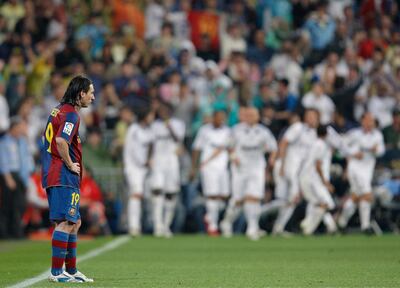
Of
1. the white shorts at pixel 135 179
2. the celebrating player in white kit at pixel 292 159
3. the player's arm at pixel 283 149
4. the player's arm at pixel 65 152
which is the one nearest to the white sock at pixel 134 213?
the white shorts at pixel 135 179

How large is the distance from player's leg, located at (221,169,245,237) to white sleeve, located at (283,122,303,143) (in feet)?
3.91

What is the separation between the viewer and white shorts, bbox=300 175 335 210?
2134 centimetres

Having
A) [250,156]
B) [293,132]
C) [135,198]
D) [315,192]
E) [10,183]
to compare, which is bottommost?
[135,198]

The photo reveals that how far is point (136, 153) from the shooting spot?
2309cm

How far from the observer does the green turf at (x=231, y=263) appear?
37.4 feet

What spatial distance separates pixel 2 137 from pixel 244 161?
453 cm

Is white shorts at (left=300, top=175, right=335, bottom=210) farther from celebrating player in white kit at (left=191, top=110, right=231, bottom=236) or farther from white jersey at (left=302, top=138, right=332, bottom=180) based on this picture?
celebrating player in white kit at (left=191, top=110, right=231, bottom=236)

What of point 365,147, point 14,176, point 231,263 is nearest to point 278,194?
point 365,147

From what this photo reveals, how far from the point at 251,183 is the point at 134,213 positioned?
2465 millimetres

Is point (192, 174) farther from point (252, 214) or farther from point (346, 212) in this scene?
point (346, 212)

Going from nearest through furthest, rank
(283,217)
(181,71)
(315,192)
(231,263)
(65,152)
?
(65,152)
(231,263)
(315,192)
(283,217)
(181,71)

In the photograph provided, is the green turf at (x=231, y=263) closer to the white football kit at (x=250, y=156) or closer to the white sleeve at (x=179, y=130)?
the white football kit at (x=250, y=156)

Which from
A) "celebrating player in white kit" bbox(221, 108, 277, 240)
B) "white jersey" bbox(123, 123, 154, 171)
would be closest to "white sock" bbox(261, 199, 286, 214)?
"celebrating player in white kit" bbox(221, 108, 277, 240)

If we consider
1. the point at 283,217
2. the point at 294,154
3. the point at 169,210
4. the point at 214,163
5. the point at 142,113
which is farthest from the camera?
the point at 214,163
